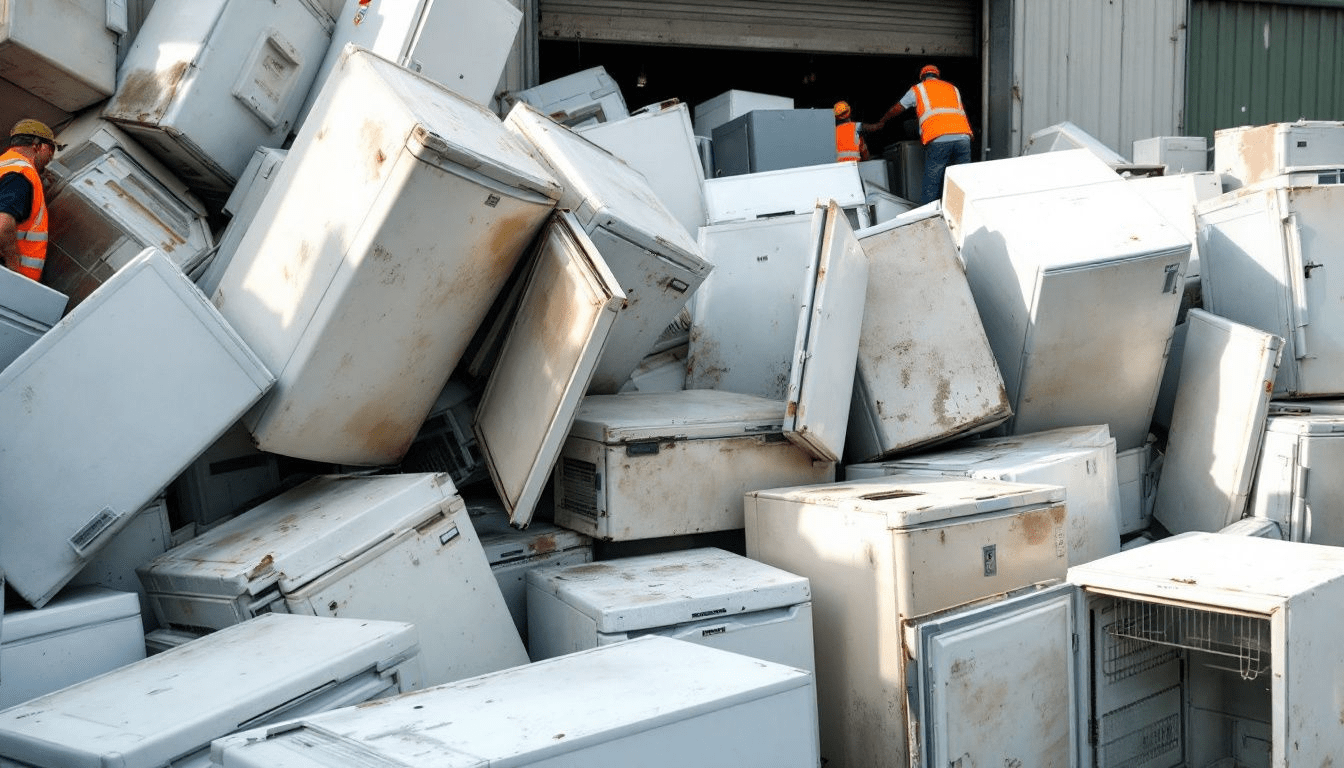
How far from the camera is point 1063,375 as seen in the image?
13.8 ft

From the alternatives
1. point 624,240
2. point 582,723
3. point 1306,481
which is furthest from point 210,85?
point 1306,481

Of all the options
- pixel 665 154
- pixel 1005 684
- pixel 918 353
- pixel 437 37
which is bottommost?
pixel 1005 684

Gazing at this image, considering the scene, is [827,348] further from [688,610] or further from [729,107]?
[729,107]

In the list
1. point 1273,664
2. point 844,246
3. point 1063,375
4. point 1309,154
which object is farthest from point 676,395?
point 1309,154

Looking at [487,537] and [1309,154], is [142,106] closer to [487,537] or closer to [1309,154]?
[487,537]

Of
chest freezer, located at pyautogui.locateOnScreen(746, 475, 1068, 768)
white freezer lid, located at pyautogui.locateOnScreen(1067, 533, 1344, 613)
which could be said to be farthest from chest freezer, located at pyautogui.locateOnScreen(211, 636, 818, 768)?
white freezer lid, located at pyautogui.locateOnScreen(1067, 533, 1344, 613)

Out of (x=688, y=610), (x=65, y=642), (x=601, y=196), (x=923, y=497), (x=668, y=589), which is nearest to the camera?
(x=65, y=642)

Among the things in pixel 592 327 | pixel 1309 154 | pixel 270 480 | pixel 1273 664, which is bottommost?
pixel 1273 664

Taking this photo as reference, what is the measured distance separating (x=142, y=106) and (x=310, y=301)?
5.54 ft

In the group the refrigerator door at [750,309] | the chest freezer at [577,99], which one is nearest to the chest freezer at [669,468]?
the refrigerator door at [750,309]

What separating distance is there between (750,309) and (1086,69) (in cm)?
491

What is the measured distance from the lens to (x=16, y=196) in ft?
12.0

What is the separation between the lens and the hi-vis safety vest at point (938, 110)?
7203mm

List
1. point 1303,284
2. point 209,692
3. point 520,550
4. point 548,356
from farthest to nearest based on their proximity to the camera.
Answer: point 1303,284
point 520,550
point 548,356
point 209,692
